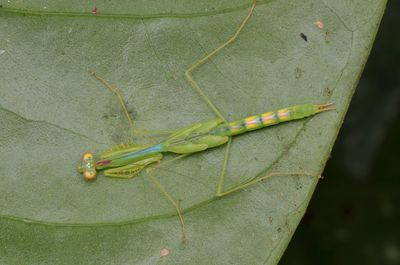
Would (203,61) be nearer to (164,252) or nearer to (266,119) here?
(266,119)

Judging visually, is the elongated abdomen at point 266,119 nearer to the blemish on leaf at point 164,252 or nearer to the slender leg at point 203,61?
the slender leg at point 203,61

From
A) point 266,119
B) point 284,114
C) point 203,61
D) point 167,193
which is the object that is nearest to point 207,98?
point 203,61

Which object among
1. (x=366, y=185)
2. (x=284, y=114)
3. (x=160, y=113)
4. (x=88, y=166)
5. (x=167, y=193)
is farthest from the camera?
(x=366, y=185)

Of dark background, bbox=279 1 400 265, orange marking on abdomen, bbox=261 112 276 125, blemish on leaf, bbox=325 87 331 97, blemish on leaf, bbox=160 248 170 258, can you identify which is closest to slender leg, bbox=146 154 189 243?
blemish on leaf, bbox=160 248 170 258

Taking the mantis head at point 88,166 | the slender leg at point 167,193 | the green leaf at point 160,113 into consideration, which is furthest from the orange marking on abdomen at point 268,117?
the mantis head at point 88,166

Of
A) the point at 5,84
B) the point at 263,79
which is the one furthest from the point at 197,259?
the point at 5,84

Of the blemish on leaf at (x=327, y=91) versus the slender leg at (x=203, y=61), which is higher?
the slender leg at (x=203, y=61)
